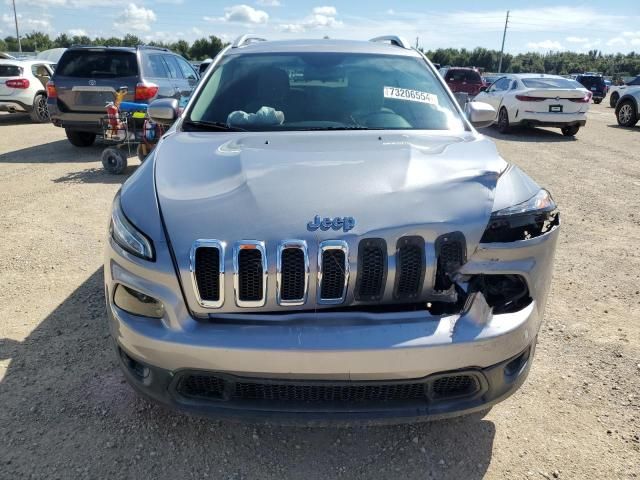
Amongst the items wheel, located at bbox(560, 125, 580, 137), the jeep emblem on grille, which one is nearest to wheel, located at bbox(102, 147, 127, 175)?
the jeep emblem on grille

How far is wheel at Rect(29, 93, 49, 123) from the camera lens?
13508 mm

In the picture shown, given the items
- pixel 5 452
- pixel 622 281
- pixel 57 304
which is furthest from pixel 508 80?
pixel 5 452

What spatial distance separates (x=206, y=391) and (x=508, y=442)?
4.59ft

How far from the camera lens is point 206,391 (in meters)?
2.06

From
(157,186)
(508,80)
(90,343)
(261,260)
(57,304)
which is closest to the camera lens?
(261,260)

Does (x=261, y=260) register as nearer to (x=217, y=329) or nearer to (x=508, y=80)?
(x=217, y=329)

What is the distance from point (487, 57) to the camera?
270 feet

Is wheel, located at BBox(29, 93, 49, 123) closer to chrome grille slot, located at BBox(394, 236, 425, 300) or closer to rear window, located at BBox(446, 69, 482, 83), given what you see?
chrome grille slot, located at BBox(394, 236, 425, 300)

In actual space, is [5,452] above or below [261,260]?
below

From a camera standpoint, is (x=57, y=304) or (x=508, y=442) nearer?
(x=508, y=442)

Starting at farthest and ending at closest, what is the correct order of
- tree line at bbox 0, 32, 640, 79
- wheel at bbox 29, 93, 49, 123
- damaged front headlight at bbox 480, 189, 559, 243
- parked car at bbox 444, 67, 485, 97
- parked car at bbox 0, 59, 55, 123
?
tree line at bbox 0, 32, 640, 79 < parked car at bbox 444, 67, 485, 97 < wheel at bbox 29, 93, 49, 123 < parked car at bbox 0, 59, 55, 123 < damaged front headlight at bbox 480, 189, 559, 243

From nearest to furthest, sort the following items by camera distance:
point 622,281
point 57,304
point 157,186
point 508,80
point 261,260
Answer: point 261,260 < point 157,186 < point 57,304 < point 622,281 < point 508,80

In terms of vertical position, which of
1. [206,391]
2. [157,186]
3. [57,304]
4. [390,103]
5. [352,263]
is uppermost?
[390,103]

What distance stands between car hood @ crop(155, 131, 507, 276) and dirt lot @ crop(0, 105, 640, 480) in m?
0.96
